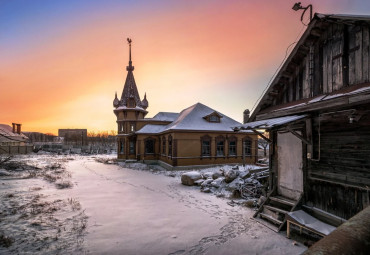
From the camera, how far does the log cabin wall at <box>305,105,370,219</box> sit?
5305mm

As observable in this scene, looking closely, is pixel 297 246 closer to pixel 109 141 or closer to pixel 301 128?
pixel 301 128

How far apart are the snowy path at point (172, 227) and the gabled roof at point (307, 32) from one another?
16.5 ft

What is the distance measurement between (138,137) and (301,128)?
21503mm

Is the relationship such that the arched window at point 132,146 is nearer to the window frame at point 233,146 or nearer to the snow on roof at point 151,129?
the snow on roof at point 151,129

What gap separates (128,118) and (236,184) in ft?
69.4

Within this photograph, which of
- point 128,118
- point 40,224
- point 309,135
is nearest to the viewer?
point 309,135

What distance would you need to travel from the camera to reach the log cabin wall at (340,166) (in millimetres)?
5305

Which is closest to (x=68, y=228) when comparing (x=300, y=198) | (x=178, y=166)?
(x=300, y=198)

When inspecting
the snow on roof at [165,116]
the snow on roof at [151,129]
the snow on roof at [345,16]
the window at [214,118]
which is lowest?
the snow on roof at [151,129]

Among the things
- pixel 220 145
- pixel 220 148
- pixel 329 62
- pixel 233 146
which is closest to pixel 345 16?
pixel 329 62

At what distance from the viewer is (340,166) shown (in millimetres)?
5887

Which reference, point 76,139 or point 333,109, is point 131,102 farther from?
point 76,139

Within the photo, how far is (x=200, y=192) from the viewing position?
12.0m

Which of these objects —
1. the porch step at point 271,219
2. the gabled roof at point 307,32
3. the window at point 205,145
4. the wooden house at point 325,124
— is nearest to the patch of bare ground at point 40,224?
the porch step at point 271,219
